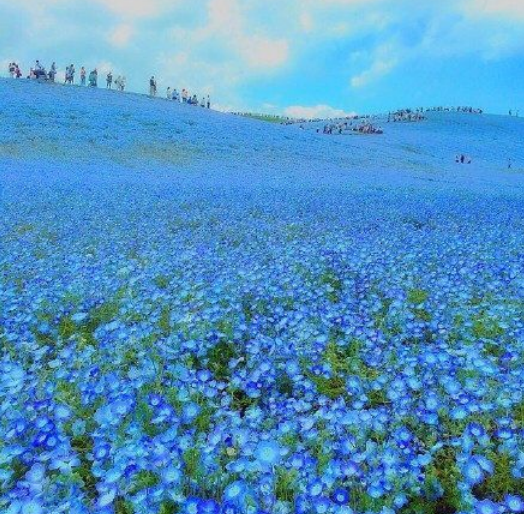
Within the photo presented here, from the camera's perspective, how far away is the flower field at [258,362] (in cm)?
219

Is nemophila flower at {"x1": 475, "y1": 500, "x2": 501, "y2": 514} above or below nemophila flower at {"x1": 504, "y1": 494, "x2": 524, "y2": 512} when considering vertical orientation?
above

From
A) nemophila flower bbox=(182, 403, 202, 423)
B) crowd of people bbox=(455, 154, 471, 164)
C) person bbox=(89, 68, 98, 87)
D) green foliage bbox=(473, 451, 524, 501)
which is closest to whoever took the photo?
green foliage bbox=(473, 451, 524, 501)

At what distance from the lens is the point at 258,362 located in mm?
3352

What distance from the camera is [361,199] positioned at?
467 inches

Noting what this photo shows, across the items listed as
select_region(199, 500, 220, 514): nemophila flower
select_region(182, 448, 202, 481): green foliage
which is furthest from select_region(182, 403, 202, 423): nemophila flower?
select_region(199, 500, 220, 514): nemophila flower

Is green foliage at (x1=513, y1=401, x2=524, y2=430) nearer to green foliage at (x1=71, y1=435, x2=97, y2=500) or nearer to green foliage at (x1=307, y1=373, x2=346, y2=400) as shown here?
green foliage at (x1=307, y1=373, x2=346, y2=400)

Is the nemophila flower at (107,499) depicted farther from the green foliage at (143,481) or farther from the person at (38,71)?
the person at (38,71)

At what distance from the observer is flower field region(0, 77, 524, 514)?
219 centimetres

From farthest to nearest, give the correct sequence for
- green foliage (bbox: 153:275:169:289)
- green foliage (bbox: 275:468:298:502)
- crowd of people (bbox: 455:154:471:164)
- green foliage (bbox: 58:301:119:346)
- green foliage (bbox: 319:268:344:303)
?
1. crowd of people (bbox: 455:154:471:164)
2. green foliage (bbox: 153:275:169:289)
3. green foliage (bbox: 319:268:344:303)
4. green foliage (bbox: 58:301:119:346)
5. green foliage (bbox: 275:468:298:502)

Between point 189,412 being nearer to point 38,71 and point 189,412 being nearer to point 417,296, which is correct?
point 417,296

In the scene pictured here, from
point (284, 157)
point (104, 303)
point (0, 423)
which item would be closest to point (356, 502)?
point (0, 423)

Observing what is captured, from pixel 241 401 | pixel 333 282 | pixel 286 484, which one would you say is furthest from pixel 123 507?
pixel 333 282

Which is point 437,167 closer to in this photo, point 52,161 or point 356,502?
point 52,161

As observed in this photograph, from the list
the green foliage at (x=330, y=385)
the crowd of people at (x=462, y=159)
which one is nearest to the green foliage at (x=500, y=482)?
the green foliage at (x=330, y=385)
